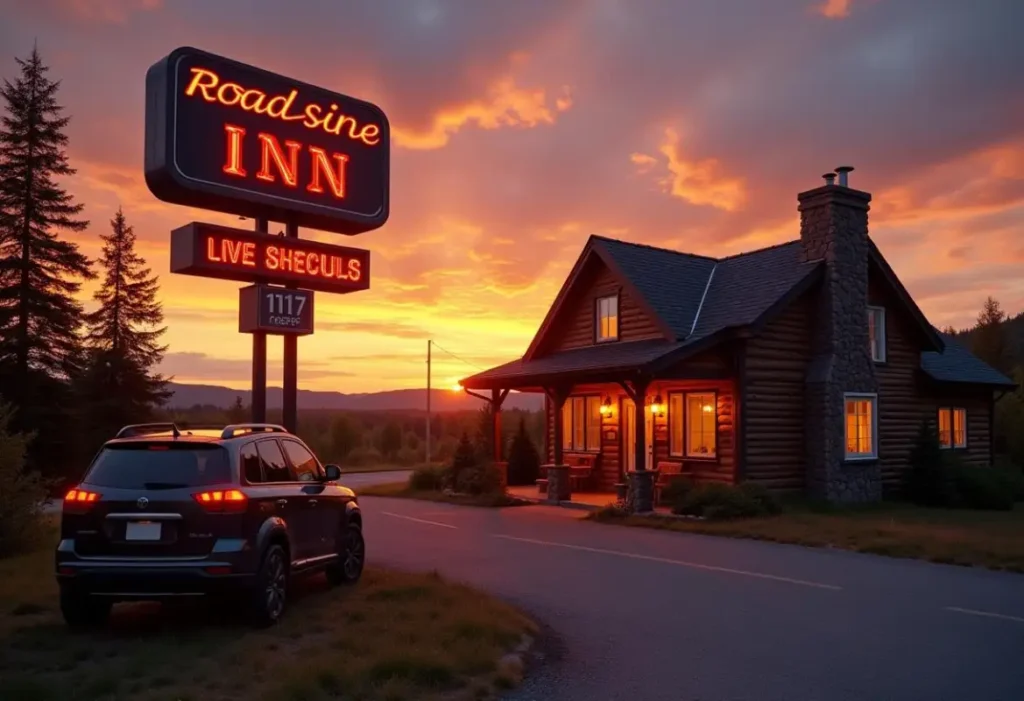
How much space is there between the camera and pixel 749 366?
22.4 meters

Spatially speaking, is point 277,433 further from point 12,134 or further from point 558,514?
point 12,134

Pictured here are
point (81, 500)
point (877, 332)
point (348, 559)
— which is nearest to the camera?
point (81, 500)

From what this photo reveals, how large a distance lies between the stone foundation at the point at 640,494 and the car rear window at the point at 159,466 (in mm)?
13269

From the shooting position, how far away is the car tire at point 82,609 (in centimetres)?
Result: 850

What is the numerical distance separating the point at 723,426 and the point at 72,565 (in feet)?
56.8

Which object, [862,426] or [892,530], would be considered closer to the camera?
[892,530]

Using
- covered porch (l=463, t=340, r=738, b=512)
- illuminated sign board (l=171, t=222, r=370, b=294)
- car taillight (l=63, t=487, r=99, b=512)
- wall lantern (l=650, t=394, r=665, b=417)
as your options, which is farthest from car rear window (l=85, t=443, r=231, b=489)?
wall lantern (l=650, t=394, r=665, b=417)

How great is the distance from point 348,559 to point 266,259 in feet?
16.1

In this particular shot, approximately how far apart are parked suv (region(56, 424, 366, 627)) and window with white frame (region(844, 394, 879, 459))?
18.1 meters

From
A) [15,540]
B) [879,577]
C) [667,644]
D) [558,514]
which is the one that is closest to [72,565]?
[667,644]

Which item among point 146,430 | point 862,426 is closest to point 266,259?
point 146,430

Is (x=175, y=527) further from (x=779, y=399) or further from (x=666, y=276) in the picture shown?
(x=666, y=276)

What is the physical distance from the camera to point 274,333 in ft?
45.3

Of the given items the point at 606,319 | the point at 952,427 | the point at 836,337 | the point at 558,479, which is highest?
the point at 606,319
